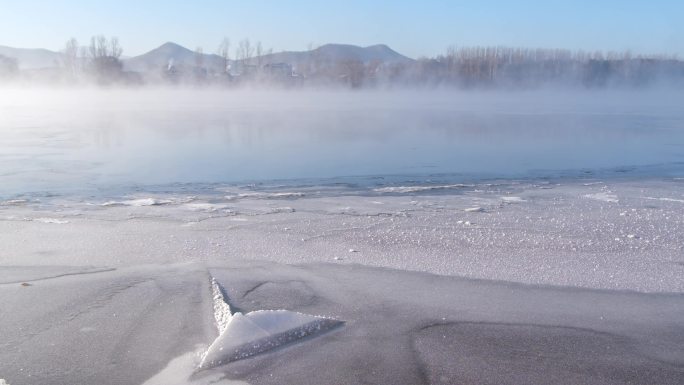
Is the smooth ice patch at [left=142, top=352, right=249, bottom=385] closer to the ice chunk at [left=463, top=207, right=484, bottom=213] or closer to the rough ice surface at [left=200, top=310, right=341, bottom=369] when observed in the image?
the rough ice surface at [left=200, top=310, right=341, bottom=369]

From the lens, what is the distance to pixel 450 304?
344 cm

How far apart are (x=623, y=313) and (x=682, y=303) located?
0.43m

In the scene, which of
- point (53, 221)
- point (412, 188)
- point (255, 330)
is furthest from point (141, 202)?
point (255, 330)

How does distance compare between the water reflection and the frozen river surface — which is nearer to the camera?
the frozen river surface

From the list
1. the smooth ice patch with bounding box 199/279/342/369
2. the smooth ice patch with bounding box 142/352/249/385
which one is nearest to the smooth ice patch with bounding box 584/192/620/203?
the smooth ice patch with bounding box 199/279/342/369

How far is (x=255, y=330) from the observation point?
3010 mm

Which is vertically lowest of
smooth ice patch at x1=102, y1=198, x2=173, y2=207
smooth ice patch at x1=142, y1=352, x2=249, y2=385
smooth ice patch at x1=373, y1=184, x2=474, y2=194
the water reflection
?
smooth ice patch at x1=142, y1=352, x2=249, y2=385

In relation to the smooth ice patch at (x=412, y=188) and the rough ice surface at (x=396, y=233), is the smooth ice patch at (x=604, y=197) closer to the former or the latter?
the rough ice surface at (x=396, y=233)

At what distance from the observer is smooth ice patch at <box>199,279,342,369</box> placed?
110 inches

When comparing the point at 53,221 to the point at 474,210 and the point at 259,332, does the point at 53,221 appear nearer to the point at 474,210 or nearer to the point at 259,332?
the point at 259,332

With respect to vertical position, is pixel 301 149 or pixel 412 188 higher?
pixel 301 149

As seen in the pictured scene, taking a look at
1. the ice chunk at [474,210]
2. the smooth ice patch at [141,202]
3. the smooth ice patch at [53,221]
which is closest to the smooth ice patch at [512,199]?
the ice chunk at [474,210]

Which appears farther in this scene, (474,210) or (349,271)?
(474,210)

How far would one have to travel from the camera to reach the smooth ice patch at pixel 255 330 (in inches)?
110
